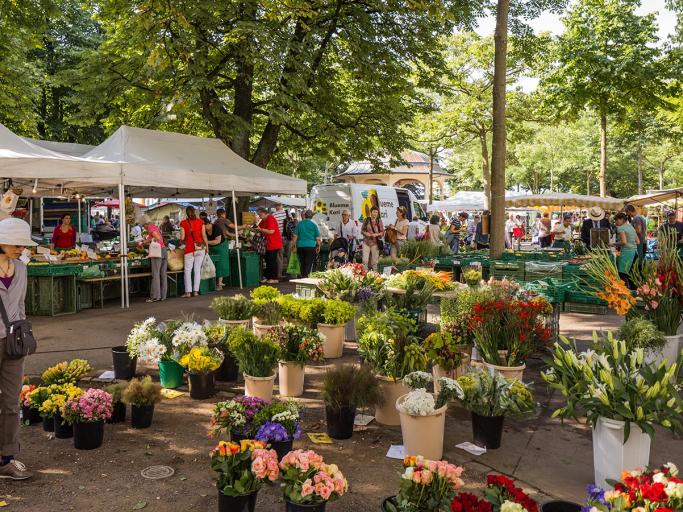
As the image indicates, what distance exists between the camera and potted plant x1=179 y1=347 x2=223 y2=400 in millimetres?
5562

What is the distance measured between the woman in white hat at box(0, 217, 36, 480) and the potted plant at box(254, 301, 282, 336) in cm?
290

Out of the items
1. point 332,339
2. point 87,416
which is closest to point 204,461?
point 87,416

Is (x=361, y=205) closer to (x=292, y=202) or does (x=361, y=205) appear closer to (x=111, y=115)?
(x=111, y=115)

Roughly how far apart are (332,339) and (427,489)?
4.43m

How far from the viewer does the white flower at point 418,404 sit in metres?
4.26

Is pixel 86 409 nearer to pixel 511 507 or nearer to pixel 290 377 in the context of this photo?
pixel 290 377

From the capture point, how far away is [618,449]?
377 cm

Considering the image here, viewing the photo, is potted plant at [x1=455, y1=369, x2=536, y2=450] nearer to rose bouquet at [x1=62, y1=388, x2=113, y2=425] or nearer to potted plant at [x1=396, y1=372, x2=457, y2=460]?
potted plant at [x1=396, y1=372, x2=457, y2=460]

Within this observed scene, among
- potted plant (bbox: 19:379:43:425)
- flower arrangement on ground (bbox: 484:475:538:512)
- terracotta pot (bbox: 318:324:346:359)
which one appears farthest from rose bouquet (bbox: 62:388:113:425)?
terracotta pot (bbox: 318:324:346:359)

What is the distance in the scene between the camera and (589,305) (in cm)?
1049

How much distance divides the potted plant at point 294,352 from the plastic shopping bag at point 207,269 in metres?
7.10

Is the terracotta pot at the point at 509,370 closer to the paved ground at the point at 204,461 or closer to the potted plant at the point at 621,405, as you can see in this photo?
the paved ground at the point at 204,461

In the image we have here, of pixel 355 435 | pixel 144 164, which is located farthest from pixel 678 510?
pixel 144 164

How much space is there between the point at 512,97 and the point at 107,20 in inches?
747
